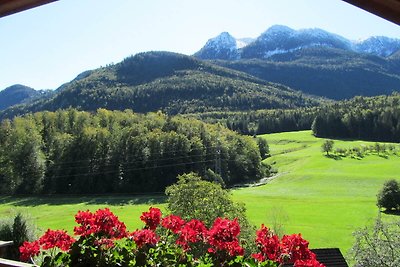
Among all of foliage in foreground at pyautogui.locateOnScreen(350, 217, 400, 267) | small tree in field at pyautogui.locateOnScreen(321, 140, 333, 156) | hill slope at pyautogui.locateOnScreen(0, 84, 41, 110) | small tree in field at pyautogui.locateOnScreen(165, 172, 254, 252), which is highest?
hill slope at pyautogui.locateOnScreen(0, 84, 41, 110)

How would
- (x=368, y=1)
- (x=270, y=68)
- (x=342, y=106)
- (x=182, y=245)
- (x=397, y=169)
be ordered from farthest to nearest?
(x=270, y=68)
(x=342, y=106)
(x=397, y=169)
(x=182, y=245)
(x=368, y=1)

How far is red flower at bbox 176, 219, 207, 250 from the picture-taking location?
5.78 ft

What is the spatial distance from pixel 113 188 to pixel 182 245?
39.0 m

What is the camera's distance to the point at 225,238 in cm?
165

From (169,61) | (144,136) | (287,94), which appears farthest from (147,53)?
(144,136)

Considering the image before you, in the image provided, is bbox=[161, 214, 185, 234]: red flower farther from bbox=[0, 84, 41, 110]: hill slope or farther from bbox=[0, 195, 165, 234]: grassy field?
bbox=[0, 84, 41, 110]: hill slope

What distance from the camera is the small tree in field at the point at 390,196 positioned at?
31188mm

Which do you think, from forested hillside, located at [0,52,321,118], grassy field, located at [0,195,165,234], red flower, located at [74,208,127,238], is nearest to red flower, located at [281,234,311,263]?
red flower, located at [74,208,127,238]

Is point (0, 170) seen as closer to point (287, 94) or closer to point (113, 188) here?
point (113, 188)

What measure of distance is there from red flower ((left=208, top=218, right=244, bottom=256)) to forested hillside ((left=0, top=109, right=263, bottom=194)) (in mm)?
34905

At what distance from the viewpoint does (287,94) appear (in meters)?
125

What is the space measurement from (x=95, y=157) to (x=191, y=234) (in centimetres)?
3900

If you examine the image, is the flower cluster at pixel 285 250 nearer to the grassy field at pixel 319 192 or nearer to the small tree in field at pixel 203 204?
the small tree in field at pixel 203 204

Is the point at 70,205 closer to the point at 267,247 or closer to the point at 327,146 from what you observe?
the point at 267,247
